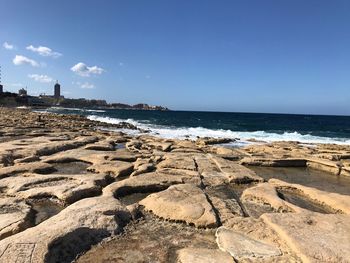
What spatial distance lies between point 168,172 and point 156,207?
2993 mm

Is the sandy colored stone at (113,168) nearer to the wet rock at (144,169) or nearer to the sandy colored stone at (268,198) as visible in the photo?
the wet rock at (144,169)

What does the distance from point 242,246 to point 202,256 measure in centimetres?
67

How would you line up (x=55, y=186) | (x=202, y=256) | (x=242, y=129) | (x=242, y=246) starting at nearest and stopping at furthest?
(x=202, y=256)
(x=242, y=246)
(x=55, y=186)
(x=242, y=129)

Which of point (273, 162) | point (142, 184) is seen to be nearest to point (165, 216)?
point (142, 184)

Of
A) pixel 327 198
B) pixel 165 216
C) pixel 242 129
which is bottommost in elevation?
pixel 242 129

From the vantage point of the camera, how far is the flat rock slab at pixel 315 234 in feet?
14.4

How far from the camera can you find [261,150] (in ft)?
52.3

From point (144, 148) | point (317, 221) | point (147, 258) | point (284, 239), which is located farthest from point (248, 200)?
point (144, 148)

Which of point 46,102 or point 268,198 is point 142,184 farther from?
point 46,102

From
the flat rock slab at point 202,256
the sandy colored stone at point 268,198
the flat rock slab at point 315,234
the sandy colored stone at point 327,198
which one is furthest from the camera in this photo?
the sandy colored stone at point 327,198

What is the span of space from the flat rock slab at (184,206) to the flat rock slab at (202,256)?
101cm

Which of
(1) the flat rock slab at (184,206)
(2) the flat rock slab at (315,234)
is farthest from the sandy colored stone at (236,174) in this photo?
(2) the flat rock slab at (315,234)

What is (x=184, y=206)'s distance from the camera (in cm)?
619

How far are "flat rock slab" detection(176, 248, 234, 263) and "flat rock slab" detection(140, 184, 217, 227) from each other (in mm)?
1005
